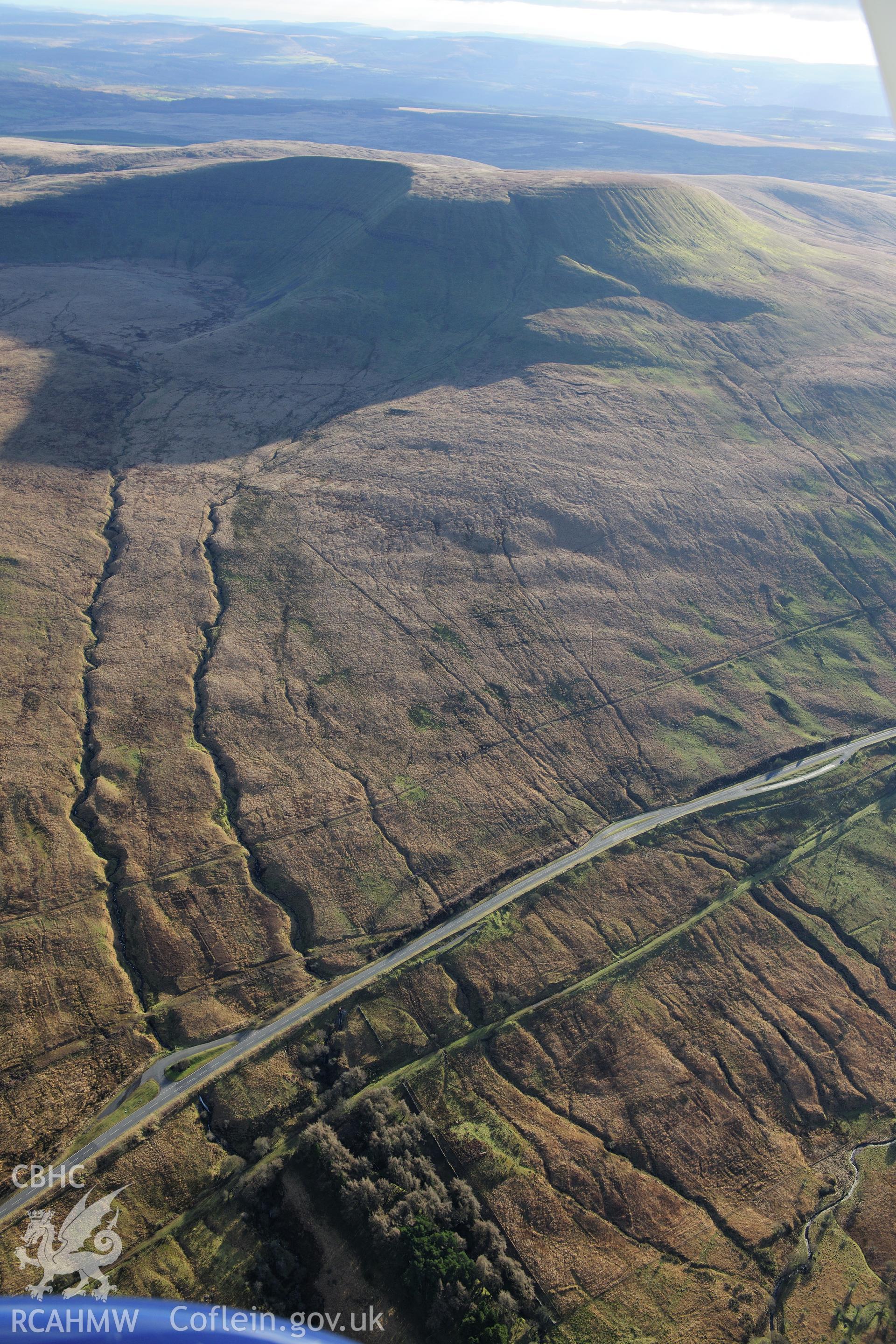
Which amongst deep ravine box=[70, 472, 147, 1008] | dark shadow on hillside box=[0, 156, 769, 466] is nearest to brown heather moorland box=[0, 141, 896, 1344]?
deep ravine box=[70, 472, 147, 1008]

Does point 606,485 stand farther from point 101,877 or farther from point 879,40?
point 879,40

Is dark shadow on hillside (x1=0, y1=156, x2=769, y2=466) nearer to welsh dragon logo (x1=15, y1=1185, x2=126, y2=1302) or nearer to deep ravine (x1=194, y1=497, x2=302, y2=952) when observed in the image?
deep ravine (x1=194, y1=497, x2=302, y2=952)

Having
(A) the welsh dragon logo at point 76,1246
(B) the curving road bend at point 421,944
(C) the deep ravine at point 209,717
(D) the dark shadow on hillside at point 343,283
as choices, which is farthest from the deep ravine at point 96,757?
(D) the dark shadow on hillside at point 343,283

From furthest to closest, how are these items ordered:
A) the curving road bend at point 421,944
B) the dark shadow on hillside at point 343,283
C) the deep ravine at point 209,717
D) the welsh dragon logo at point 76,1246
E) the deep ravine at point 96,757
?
1. the dark shadow on hillside at point 343,283
2. the deep ravine at point 209,717
3. the deep ravine at point 96,757
4. the curving road bend at point 421,944
5. the welsh dragon logo at point 76,1246

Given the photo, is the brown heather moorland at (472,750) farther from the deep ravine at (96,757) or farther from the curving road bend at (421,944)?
the curving road bend at (421,944)

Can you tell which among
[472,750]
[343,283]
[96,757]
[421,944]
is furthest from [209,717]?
[343,283]

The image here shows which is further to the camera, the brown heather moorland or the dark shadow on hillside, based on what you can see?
the dark shadow on hillside
